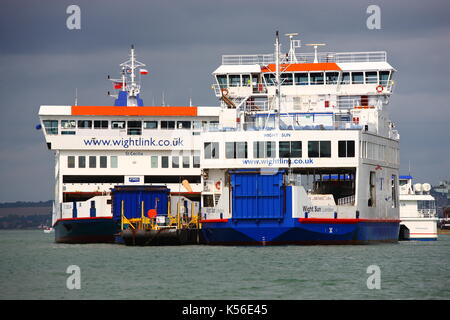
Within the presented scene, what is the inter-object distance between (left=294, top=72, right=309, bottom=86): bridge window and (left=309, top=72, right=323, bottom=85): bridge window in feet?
0.98

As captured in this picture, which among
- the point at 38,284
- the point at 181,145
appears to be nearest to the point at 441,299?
the point at 38,284

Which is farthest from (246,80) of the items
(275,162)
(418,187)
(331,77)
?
(418,187)

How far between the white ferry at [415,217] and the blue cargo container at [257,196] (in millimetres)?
25403

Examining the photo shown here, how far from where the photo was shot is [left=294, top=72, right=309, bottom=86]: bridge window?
62.1 meters

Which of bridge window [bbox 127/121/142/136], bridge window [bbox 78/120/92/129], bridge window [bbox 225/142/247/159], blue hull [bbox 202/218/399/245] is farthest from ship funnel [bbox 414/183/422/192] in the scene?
bridge window [bbox 225/142/247/159]

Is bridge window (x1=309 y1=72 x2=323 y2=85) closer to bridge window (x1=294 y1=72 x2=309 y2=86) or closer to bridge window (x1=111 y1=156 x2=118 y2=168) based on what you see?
bridge window (x1=294 y1=72 x2=309 y2=86)

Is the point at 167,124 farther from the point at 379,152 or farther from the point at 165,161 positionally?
the point at 379,152

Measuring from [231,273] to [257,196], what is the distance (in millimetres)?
13284

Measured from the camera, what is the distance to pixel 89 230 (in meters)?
60.8

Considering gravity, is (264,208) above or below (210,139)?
below

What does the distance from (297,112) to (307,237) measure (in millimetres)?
9265

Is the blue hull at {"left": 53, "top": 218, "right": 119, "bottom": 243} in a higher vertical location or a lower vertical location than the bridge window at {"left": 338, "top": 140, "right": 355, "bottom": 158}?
lower
